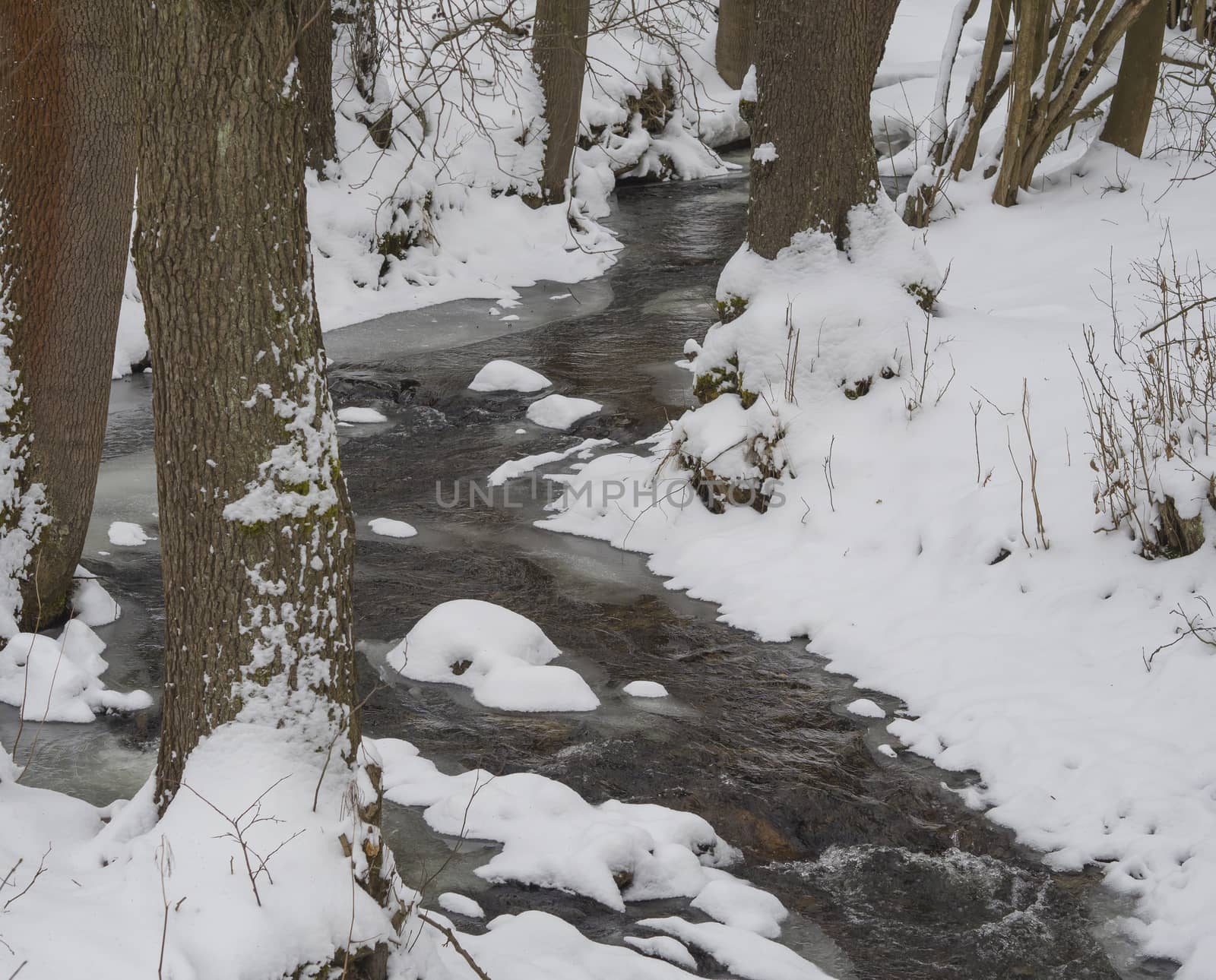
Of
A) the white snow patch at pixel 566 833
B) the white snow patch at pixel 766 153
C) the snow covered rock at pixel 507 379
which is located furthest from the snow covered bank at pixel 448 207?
the white snow patch at pixel 566 833

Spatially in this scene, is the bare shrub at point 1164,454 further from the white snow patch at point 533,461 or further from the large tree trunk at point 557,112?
the large tree trunk at point 557,112

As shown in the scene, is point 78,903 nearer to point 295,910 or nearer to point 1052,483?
point 295,910

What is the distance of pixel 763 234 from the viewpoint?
25.8 feet

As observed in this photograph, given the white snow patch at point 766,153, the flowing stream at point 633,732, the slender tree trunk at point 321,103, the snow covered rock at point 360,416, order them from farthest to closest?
1. the slender tree trunk at point 321,103
2. the snow covered rock at point 360,416
3. the white snow patch at point 766,153
4. the flowing stream at point 633,732

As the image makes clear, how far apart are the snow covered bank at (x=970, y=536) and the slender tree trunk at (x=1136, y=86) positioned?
5.52ft

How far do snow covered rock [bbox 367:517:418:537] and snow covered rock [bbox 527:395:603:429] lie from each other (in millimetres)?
2137

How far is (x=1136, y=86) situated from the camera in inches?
431

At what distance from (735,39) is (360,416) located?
1453cm

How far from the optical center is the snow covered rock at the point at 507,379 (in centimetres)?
1023

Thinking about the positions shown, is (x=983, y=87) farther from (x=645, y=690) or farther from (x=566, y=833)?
(x=566, y=833)

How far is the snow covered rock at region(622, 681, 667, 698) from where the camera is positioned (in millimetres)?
5613

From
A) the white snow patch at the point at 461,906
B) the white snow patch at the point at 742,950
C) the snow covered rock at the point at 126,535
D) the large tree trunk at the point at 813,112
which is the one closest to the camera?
the white snow patch at the point at 742,950

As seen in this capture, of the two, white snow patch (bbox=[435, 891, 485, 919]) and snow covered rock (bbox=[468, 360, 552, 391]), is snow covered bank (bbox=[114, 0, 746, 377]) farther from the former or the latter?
white snow patch (bbox=[435, 891, 485, 919])

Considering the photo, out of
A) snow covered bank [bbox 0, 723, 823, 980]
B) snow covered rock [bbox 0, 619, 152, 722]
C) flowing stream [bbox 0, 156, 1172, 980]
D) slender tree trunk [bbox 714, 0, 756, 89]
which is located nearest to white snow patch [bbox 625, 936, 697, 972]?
snow covered bank [bbox 0, 723, 823, 980]
